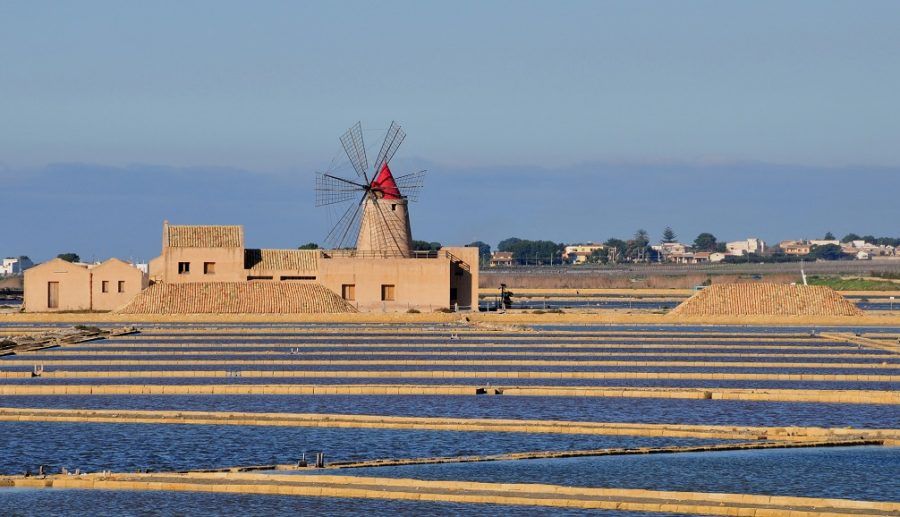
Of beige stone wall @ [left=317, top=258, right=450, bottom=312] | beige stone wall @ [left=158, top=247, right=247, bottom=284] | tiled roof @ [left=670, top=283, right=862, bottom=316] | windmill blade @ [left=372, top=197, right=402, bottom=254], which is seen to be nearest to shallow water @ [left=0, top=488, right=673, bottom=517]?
beige stone wall @ [left=317, top=258, right=450, bottom=312]

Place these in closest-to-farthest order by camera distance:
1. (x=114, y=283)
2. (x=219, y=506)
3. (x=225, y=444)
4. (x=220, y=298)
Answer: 1. (x=219, y=506)
2. (x=225, y=444)
3. (x=220, y=298)
4. (x=114, y=283)

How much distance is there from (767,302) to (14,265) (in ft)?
433

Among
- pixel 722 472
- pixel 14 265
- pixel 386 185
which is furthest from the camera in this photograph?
pixel 14 265

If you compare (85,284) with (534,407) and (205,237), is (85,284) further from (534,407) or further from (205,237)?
(534,407)

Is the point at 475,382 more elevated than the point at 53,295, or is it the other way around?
the point at 53,295

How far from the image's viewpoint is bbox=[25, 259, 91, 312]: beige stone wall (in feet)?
200

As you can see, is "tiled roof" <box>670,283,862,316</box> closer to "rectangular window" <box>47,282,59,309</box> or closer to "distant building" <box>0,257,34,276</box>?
"rectangular window" <box>47,282,59,309</box>

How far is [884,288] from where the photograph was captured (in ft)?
340

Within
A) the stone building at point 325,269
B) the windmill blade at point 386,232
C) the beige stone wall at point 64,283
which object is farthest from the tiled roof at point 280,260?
the beige stone wall at point 64,283

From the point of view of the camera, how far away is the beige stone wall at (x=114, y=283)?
6072cm

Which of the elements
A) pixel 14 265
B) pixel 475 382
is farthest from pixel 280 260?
pixel 14 265

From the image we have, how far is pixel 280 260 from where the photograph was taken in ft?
198

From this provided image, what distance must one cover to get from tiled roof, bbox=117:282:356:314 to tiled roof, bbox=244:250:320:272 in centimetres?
76

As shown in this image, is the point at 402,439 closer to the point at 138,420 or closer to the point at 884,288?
the point at 138,420
